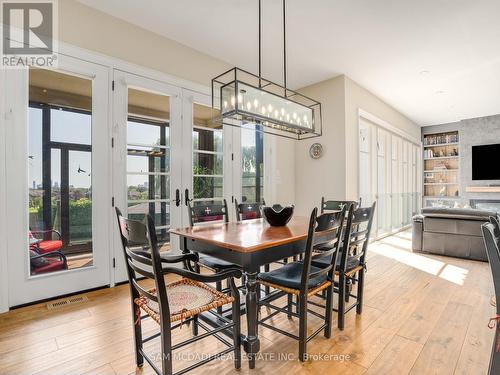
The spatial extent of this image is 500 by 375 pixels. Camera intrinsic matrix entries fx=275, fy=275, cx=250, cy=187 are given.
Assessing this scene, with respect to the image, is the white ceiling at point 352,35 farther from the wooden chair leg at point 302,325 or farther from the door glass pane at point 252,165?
the wooden chair leg at point 302,325

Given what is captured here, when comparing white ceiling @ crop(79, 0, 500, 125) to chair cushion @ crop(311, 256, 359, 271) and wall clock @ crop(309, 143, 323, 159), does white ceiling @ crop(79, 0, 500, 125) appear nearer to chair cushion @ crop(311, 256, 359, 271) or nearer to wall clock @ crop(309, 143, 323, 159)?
wall clock @ crop(309, 143, 323, 159)

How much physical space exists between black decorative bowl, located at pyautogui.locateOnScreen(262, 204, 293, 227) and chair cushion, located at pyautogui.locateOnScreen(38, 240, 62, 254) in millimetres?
2029

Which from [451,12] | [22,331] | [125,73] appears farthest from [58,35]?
[451,12]

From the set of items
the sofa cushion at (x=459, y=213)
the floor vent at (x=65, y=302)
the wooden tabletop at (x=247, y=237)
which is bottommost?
the floor vent at (x=65, y=302)

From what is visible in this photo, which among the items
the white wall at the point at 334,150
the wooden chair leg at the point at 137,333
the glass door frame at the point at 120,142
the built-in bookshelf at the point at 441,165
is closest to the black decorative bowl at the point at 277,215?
the wooden chair leg at the point at 137,333

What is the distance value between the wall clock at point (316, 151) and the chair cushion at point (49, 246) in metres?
3.75

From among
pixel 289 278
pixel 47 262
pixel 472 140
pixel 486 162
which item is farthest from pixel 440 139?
pixel 47 262

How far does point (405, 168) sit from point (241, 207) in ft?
18.7

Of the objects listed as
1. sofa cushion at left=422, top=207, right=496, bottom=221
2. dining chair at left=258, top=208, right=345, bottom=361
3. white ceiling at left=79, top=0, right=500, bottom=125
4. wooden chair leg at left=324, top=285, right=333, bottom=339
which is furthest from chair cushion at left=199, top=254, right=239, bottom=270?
sofa cushion at left=422, top=207, right=496, bottom=221

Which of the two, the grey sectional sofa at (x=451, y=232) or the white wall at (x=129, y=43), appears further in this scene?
the grey sectional sofa at (x=451, y=232)

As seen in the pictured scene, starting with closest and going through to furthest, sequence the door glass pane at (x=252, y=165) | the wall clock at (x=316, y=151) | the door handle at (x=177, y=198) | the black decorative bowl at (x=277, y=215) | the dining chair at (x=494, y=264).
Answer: the dining chair at (x=494, y=264), the black decorative bowl at (x=277, y=215), the door handle at (x=177, y=198), the door glass pane at (x=252, y=165), the wall clock at (x=316, y=151)

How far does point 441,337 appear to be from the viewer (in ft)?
6.53

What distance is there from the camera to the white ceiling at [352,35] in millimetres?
2766

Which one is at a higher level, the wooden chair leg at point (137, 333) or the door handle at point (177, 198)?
the door handle at point (177, 198)
